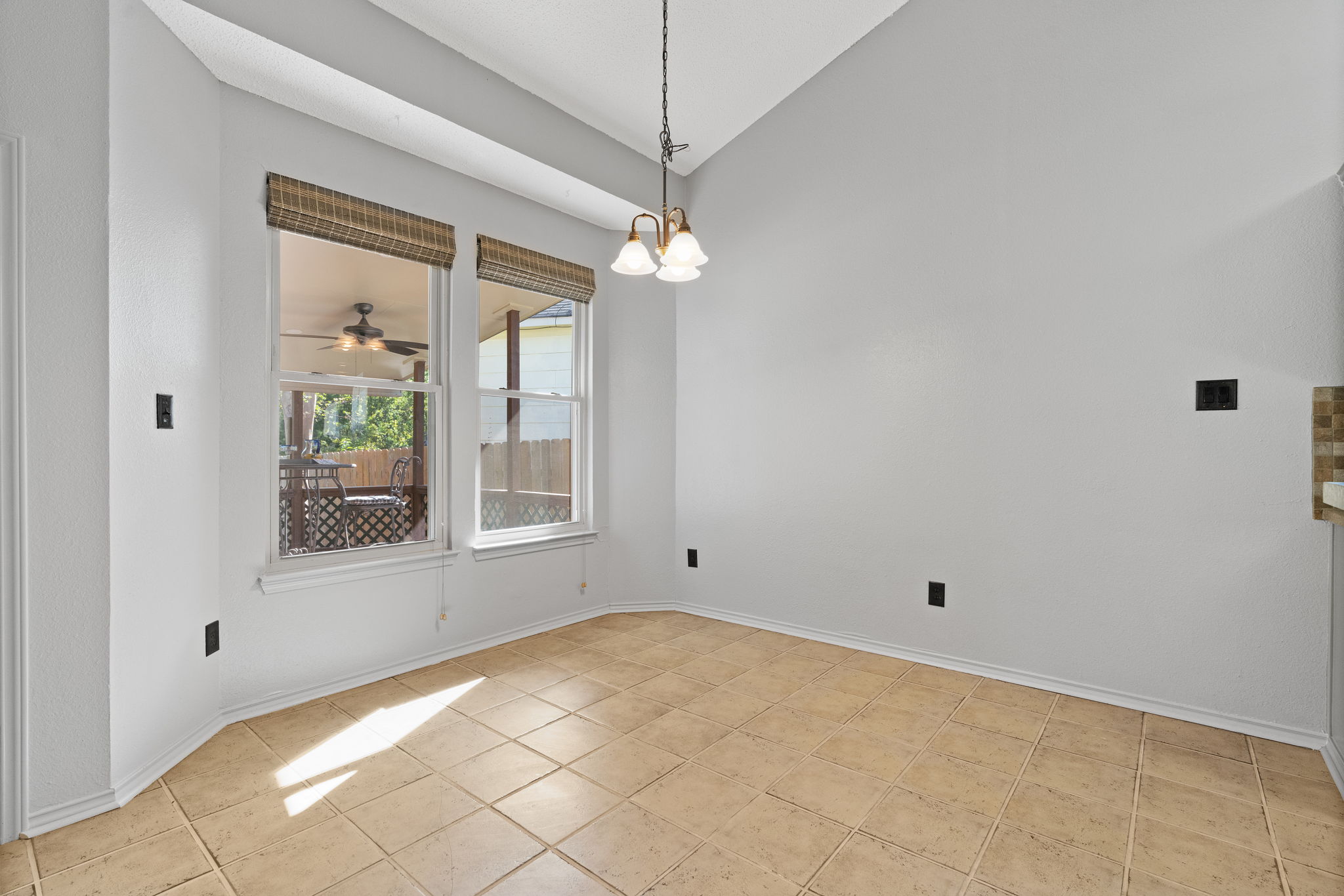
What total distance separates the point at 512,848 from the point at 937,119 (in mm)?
3488

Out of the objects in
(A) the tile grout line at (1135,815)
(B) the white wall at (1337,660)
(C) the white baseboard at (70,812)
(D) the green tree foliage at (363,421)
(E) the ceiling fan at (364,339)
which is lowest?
(A) the tile grout line at (1135,815)

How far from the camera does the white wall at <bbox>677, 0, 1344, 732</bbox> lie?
2408 millimetres

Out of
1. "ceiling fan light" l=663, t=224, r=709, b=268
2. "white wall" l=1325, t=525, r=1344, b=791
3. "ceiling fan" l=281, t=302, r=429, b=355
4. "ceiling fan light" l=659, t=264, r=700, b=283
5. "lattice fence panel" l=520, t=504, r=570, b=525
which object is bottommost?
"white wall" l=1325, t=525, r=1344, b=791

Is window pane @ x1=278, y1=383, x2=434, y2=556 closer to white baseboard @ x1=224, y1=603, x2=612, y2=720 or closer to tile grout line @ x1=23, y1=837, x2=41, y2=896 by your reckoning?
white baseboard @ x1=224, y1=603, x2=612, y2=720

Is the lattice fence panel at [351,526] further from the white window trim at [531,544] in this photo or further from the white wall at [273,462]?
the white window trim at [531,544]

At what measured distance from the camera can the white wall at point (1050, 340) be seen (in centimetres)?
241

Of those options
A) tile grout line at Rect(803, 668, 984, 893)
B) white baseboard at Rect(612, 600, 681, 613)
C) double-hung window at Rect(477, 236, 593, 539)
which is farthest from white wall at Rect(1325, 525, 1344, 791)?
double-hung window at Rect(477, 236, 593, 539)

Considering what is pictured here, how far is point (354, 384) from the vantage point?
2.98m

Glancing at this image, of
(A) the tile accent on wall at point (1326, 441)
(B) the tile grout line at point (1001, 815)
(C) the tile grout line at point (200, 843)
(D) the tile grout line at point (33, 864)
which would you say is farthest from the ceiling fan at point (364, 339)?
(A) the tile accent on wall at point (1326, 441)

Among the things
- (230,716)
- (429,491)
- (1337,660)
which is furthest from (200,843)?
(1337,660)

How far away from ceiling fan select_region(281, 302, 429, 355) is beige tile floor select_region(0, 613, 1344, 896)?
153 centimetres

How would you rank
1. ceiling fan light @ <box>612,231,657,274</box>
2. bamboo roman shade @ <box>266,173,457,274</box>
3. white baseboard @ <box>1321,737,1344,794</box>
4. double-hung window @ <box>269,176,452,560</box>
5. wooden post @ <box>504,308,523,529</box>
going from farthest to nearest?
wooden post @ <box>504,308,523,529</box>, double-hung window @ <box>269,176,452,560</box>, bamboo roman shade @ <box>266,173,457,274</box>, ceiling fan light @ <box>612,231,657,274</box>, white baseboard @ <box>1321,737,1344,794</box>

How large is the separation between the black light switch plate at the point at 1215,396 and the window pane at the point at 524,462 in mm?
3058

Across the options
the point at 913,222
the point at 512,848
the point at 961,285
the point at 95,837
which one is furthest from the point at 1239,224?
the point at 95,837
